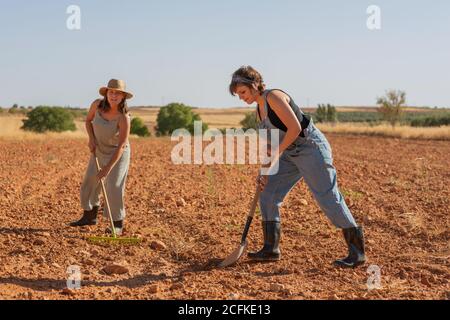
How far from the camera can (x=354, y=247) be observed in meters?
5.18

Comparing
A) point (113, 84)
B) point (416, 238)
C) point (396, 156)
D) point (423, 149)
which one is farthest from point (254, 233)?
point (423, 149)

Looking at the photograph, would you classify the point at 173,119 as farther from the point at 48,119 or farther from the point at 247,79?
the point at 247,79

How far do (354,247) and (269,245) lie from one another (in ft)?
→ 2.23

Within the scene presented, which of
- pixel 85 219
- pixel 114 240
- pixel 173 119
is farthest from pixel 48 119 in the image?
pixel 114 240

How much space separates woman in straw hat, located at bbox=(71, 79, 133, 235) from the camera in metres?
6.16

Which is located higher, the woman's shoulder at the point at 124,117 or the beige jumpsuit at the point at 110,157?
the woman's shoulder at the point at 124,117

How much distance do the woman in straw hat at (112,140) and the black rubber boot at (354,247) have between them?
2.25 meters

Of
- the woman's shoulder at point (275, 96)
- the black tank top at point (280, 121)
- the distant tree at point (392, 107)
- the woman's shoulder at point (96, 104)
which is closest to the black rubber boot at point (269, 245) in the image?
the black tank top at point (280, 121)

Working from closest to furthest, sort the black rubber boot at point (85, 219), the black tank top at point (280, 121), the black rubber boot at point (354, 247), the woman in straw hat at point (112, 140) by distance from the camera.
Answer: the black tank top at point (280, 121) → the black rubber boot at point (354, 247) → the woman in straw hat at point (112, 140) → the black rubber boot at point (85, 219)

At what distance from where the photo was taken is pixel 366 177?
1188 centimetres

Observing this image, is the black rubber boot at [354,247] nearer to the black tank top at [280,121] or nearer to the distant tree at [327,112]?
the black tank top at [280,121]

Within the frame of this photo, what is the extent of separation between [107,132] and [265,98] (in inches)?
77.9

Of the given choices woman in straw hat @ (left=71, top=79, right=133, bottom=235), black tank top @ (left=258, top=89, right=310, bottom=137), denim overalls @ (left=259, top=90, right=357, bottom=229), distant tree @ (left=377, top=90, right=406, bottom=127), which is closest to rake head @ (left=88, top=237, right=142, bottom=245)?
woman in straw hat @ (left=71, top=79, right=133, bottom=235)

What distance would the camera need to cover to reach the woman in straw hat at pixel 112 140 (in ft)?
20.2
